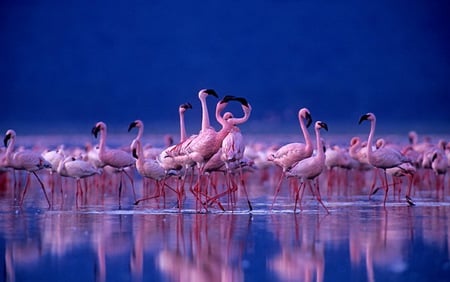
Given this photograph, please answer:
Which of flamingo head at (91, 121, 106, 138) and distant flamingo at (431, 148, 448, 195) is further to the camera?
distant flamingo at (431, 148, 448, 195)

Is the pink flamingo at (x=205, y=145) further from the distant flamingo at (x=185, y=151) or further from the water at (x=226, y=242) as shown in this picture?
the water at (x=226, y=242)

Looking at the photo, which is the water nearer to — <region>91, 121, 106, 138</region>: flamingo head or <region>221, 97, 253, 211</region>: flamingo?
<region>221, 97, 253, 211</region>: flamingo

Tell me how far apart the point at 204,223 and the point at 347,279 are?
3732mm

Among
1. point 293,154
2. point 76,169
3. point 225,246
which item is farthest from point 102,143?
point 225,246

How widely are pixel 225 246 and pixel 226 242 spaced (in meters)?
0.27

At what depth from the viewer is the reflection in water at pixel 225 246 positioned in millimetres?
6617

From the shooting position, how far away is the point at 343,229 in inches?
359

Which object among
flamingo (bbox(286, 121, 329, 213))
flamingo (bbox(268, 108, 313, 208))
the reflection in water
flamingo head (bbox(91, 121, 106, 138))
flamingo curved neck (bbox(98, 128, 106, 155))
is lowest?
the reflection in water

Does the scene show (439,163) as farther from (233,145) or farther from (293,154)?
(233,145)

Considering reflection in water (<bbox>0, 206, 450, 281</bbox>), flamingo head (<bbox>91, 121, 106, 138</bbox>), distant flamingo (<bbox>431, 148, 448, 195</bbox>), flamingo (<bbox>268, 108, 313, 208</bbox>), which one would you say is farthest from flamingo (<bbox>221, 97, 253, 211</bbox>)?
distant flamingo (<bbox>431, 148, 448, 195</bbox>)

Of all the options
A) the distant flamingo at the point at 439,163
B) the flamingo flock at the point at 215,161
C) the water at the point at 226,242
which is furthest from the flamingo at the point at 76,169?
the distant flamingo at the point at 439,163

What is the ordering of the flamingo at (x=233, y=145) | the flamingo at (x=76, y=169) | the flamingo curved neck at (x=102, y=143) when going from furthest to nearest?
1. the flamingo curved neck at (x=102, y=143)
2. the flamingo at (x=76, y=169)
3. the flamingo at (x=233, y=145)

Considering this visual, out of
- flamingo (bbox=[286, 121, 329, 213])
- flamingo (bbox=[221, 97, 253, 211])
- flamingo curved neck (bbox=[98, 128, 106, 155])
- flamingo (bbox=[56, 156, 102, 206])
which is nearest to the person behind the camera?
flamingo (bbox=[286, 121, 329, 213])

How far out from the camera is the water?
6627 millimetres
